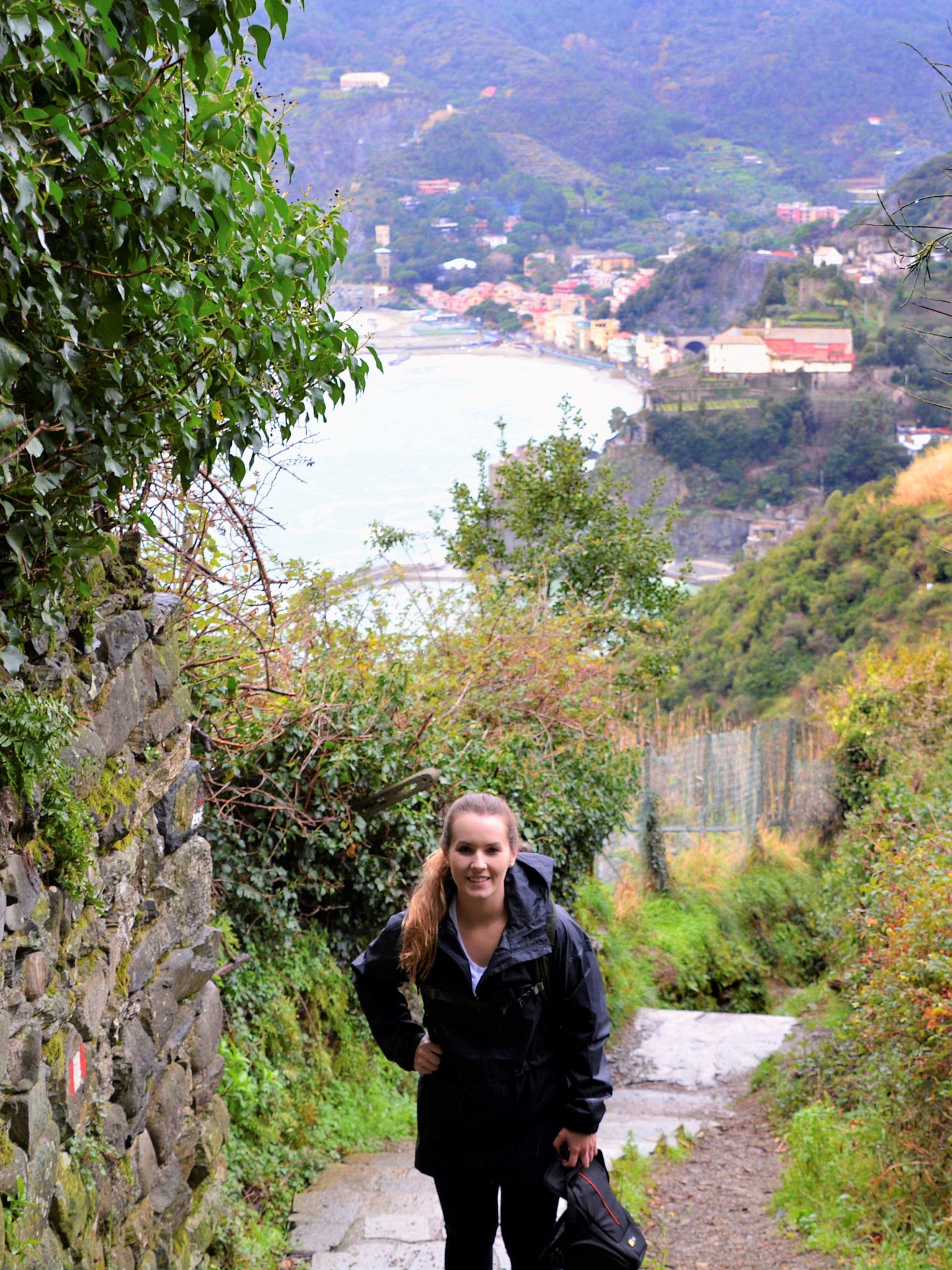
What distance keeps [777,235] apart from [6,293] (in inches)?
2270

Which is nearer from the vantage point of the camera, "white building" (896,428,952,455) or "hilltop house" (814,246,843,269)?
"white building" (896,428,952,455)

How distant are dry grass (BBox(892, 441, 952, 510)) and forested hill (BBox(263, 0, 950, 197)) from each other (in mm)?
27849

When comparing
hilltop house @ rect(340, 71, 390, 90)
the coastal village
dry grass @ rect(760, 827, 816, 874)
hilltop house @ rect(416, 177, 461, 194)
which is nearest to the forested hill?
hilltop house @ rect(340, 71, 390, 90)

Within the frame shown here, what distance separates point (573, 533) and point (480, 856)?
37.3ft

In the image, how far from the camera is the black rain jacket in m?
2.78

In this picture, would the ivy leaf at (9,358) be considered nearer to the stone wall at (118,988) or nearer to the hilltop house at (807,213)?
the stone wall at (118,988)

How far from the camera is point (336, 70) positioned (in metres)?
40.5

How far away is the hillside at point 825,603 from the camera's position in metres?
19.6

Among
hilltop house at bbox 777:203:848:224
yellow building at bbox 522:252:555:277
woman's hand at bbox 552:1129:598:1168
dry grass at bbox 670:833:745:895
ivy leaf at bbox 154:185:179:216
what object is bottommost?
dry grass at bbox 670:833:745:895

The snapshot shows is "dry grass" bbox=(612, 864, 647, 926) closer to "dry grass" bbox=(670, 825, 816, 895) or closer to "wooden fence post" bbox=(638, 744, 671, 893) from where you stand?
"wooden fence post" bbox=(638, 744, 671, 893)

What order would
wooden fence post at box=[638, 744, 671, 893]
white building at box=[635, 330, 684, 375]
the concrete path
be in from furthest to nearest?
white building at box=[635, 330, 684, 375]
wooden fence post at box=[638, 744, 671, 893]
the concrete path

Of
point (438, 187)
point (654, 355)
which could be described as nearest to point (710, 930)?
point (654, 355)

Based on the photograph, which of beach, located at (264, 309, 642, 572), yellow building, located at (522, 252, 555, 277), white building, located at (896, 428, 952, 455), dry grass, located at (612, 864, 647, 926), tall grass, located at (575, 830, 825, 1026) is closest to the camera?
beach, located at (264, 309, 642, 572)

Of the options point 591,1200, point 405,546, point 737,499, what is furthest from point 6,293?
point 737,499
